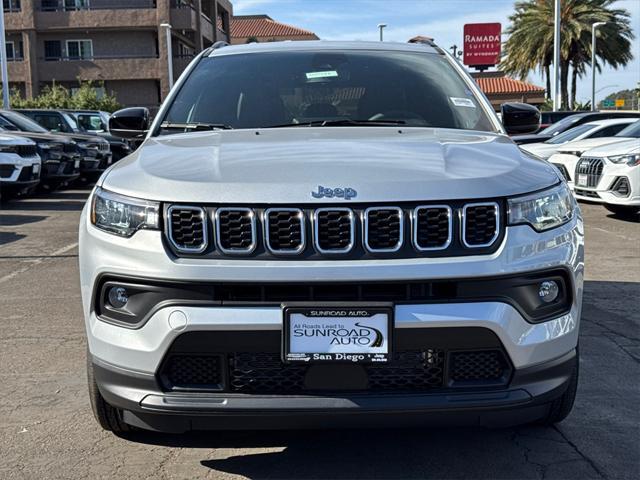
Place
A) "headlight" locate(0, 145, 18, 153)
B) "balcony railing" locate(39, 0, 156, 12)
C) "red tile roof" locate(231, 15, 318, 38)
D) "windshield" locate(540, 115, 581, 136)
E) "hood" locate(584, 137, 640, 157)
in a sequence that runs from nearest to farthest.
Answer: "hood" locate(584, 137, 640, 157) → "headlight" locate(0, 145, 18, 153) → "windshield" locate(540, 115, 581, 136) → "balcony railing" locate(39, 0, 156, 12) → "red tile roof" locate(231, 15, 318, 38)

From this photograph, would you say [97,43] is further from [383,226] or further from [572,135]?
[383,226]

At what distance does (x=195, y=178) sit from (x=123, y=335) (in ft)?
1.96

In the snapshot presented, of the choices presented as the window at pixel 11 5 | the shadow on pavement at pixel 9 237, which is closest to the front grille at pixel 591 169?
the shadow on pavement at pixel 9 237

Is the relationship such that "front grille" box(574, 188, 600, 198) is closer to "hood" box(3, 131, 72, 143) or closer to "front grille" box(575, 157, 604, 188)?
"front grille" box(575, 157, 604, 188)

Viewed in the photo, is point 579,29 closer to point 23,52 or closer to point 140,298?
point 23,52

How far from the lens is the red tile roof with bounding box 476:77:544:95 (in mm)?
54219

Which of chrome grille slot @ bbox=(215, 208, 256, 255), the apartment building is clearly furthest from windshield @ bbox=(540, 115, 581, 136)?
the apartment building

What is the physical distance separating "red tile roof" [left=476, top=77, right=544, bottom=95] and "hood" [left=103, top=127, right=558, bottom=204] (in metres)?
52.1

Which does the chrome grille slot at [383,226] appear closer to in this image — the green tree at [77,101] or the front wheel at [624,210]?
the front wheel at [624,210]

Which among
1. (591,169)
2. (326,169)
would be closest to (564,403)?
(326,169)

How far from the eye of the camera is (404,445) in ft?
10.8

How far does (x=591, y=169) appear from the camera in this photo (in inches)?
444

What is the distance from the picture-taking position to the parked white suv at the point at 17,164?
12.6 meters

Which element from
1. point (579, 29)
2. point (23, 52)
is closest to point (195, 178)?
point (579, 29)
